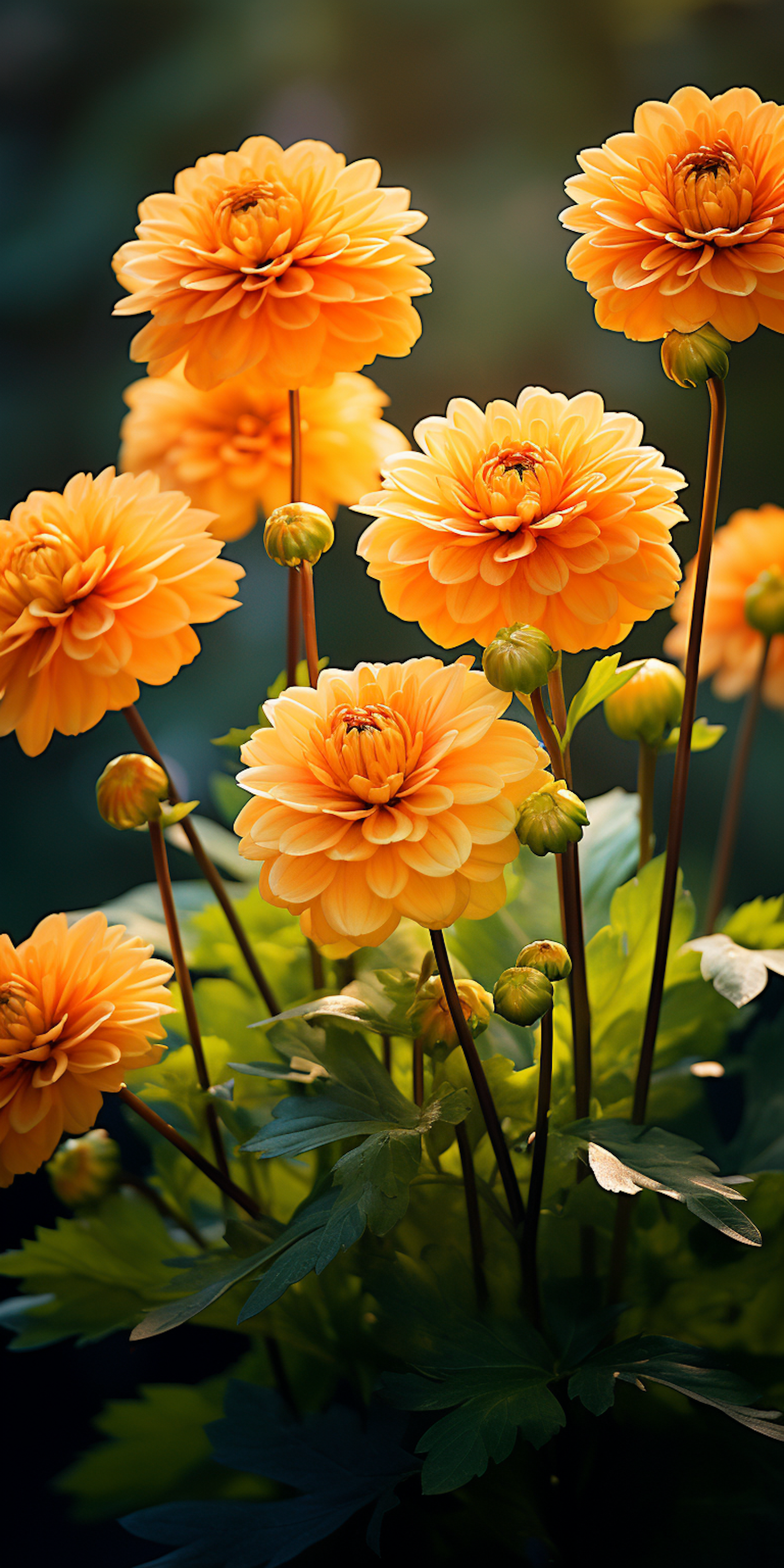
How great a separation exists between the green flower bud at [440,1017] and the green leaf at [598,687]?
8 centimetres

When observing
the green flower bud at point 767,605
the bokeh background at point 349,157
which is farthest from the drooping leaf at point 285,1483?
the bokeh background at point 349,157

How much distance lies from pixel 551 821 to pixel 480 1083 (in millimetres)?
84

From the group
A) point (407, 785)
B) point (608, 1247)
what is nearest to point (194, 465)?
point (407, 785)

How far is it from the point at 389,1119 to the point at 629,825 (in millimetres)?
198

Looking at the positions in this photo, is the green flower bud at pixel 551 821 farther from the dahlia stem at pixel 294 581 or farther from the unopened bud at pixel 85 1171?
the unopened bud at pixel 85 1171

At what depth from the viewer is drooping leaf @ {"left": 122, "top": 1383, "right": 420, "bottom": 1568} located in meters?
0.36

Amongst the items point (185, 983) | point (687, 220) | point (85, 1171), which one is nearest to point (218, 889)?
point (185, 983)

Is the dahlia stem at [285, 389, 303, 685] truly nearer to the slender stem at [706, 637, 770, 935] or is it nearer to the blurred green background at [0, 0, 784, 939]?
the slender stem at [706, 637, 770, 935]

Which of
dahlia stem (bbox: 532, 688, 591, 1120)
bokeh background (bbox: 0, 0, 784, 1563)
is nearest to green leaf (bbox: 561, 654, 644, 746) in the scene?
dahlia stem (bbox: 532, 688, 591, 1120)

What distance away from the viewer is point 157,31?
1.15 metres

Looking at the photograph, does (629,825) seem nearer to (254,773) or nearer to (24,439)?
(254,773)

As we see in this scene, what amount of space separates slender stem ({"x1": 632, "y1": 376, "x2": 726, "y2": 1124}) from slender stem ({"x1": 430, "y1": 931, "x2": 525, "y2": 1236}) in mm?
48

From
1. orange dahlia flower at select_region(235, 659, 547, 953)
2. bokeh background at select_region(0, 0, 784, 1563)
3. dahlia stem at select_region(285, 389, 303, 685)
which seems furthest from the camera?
bokeh background at select_region(0, 0, 784, 1563)

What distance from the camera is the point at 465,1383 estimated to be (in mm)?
328
